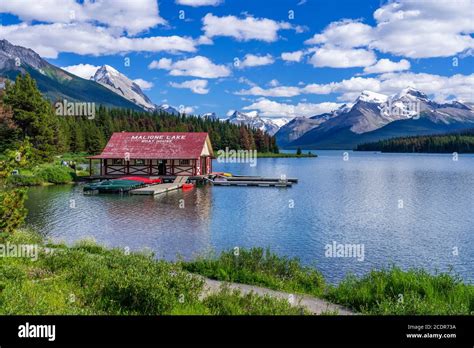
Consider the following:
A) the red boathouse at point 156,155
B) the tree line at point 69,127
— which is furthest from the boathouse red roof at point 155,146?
the tree line at point 69,127

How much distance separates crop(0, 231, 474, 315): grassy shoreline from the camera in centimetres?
810

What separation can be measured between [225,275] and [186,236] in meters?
12.0

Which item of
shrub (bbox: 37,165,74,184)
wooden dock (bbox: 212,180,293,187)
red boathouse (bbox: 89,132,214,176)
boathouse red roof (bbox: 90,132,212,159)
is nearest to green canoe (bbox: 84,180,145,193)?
→ red boathouse (bbox: 89,132,214,176)

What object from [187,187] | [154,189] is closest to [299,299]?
[154,189]

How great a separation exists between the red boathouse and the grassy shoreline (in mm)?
44438

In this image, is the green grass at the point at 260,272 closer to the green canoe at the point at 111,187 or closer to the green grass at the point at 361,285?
the green grass at the point at 361,285

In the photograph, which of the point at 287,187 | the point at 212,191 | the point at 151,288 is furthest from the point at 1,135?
the point at 151,288

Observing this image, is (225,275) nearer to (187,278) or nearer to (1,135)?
(187,278)

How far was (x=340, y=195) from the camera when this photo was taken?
1820 inches

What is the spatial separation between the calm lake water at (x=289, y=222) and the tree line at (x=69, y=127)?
6073 millimetres

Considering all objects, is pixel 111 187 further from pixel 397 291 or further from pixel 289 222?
pixel 397 291

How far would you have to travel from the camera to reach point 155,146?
201 feet

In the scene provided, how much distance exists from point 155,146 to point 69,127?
44.5 meters

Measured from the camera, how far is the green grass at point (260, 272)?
42.5ft
